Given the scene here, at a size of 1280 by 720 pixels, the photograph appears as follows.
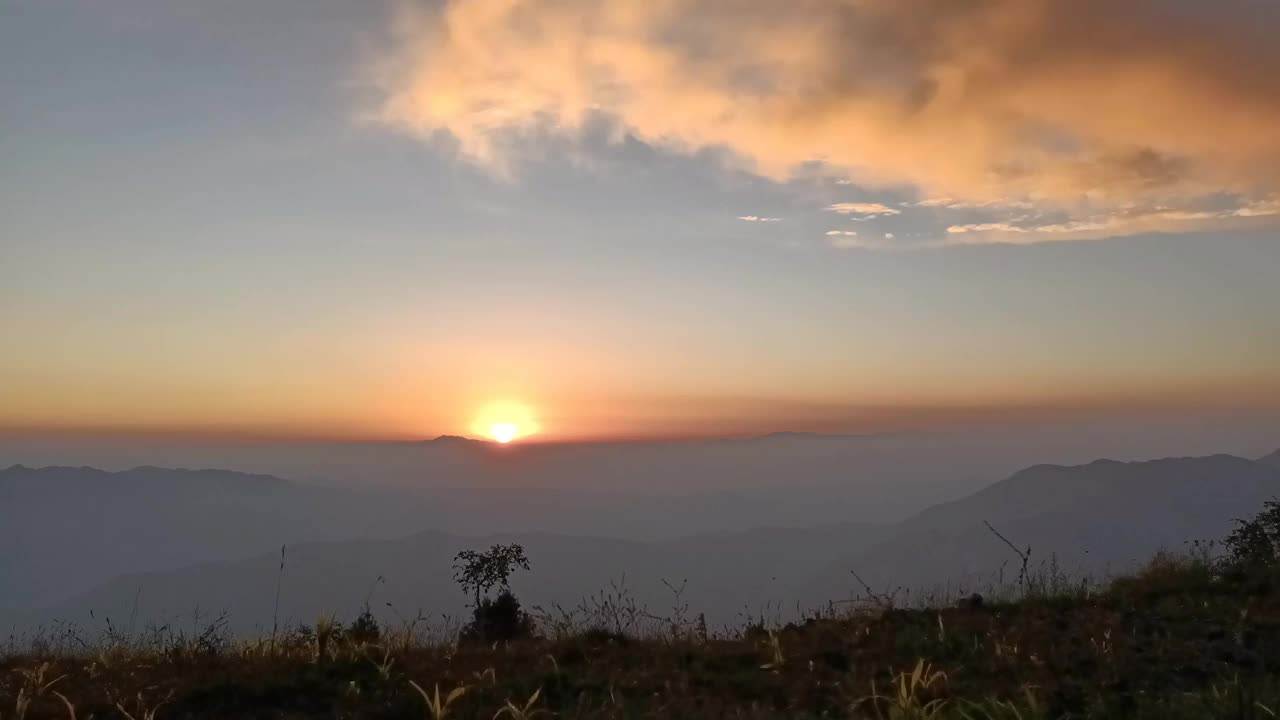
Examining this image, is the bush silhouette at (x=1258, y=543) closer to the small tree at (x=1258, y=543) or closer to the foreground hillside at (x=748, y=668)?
the small tree at (x=1258, y=543)

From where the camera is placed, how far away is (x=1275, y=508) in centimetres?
1669

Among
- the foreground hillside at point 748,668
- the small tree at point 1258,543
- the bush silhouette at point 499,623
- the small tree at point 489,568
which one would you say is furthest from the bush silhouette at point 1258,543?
the small tree at point 489,568

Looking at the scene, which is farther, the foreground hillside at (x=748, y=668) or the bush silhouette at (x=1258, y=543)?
the bush silhouette at (x=1258, y=543)

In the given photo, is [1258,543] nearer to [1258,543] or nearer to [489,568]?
[1258,543]

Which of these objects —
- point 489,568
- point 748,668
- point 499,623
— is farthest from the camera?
point 489,568

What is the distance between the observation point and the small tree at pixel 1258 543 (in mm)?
10711

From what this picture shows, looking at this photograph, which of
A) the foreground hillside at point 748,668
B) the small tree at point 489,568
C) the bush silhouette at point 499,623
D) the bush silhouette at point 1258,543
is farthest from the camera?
the small tree at point 489,568

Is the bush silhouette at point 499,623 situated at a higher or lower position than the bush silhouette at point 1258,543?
lower

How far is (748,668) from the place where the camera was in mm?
7016

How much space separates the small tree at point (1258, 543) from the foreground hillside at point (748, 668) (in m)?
1.91

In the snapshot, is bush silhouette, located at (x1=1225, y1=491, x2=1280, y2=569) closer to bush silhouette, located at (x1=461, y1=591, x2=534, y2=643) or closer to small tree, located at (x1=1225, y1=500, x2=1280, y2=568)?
small tree, located at (x1=1225, y1=500, x2=1280, y2=568)

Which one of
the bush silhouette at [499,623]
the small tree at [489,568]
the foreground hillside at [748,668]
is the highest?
the foreground hillside at [748,668]

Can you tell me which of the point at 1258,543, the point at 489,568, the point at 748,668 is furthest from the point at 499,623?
the point at 1258,543

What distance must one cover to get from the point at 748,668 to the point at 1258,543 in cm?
1302
